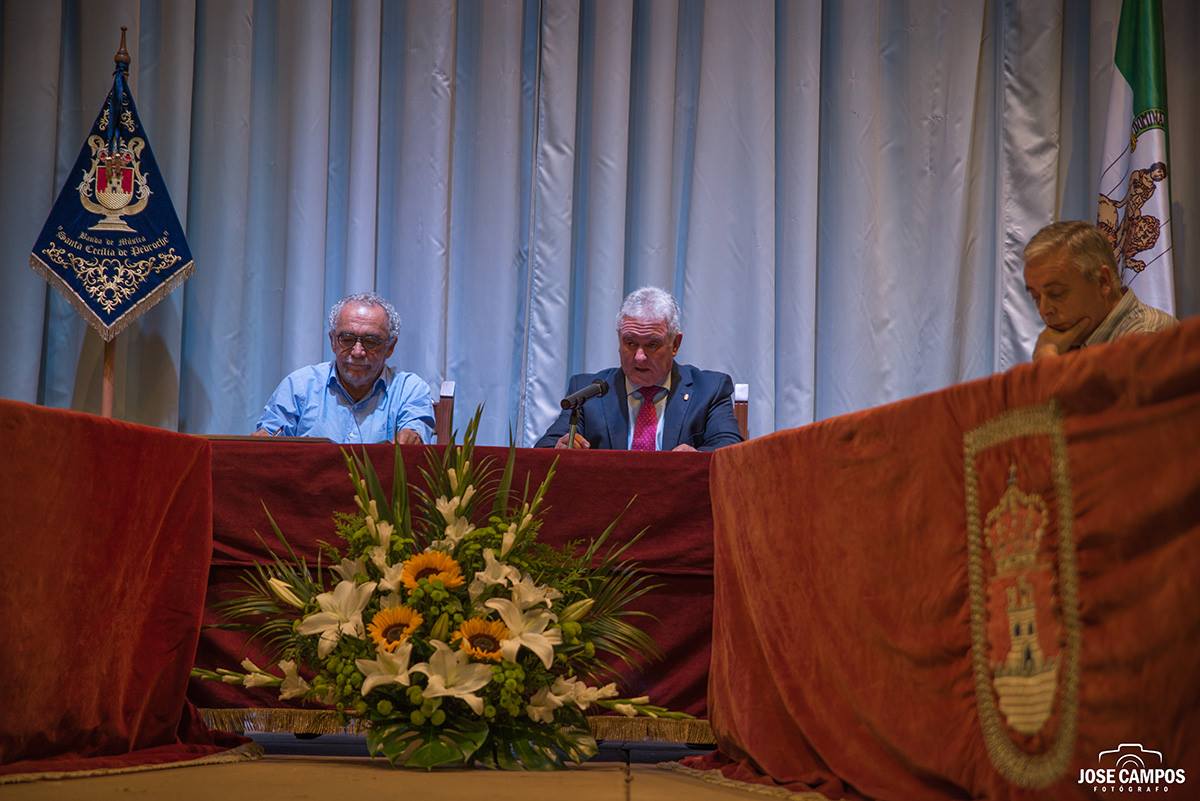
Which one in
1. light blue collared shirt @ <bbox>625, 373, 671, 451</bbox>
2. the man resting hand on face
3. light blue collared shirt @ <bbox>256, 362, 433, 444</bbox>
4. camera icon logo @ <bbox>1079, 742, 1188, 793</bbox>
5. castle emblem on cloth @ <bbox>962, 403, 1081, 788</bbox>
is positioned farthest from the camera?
light blue collared shirt @ <bbox>256, 362, 433, 444</bbox>

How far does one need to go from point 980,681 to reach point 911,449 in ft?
1.26

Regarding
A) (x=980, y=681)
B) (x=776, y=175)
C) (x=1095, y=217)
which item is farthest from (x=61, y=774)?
(x=1095, y=217)

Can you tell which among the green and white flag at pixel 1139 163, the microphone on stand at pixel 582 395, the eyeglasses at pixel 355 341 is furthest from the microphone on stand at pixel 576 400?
the green and white flag at pixel 1139 163

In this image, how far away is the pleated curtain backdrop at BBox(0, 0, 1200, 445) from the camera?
4.85m

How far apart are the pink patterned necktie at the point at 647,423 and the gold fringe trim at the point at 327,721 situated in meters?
1.49

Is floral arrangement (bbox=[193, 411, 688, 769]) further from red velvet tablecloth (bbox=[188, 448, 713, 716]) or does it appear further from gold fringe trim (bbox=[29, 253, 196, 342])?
gold fringe trim (bbox=[29, 253, 196, 342])

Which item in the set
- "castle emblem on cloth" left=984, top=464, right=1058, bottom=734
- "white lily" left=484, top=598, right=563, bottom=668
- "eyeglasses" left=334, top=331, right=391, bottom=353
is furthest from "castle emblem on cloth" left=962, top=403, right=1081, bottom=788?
"eyeglasses" left=334, top=331, right=391, bottom=353

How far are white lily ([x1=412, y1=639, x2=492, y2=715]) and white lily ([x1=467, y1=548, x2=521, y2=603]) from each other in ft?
0.38

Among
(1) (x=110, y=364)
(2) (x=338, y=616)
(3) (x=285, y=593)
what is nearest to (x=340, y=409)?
(1) (x=110, y=364)

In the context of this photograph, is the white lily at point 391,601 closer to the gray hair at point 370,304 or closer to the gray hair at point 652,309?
the gray hair at point 652,309

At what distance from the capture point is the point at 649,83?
16.6 ft

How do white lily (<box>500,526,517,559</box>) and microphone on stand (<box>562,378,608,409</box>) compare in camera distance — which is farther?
microphone on stand (<box>562,378,608,409</box>)

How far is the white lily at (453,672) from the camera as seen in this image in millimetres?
2229

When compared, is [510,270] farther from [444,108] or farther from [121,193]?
[121,193]
